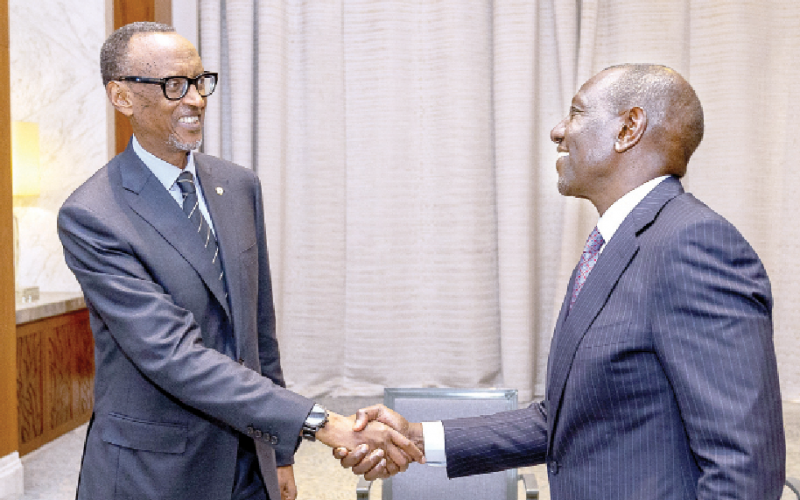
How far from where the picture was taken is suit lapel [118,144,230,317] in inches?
69.2

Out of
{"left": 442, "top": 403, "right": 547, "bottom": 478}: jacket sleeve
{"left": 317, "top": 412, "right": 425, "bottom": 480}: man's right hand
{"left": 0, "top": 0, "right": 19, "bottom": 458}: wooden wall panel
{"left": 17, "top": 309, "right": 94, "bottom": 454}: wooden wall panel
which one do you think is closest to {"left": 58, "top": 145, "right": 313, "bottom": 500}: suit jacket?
{"left": 317, "top": 412, "right": 425, "bottom": 480}: man's right hand

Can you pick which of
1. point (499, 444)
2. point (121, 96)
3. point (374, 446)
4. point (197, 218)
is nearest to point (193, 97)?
point (121, 96)

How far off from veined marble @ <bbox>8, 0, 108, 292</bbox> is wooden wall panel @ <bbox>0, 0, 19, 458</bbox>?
117 centimetres

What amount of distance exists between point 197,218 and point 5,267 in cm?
187

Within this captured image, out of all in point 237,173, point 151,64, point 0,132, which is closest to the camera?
point 151,64

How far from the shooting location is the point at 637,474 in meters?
1.29

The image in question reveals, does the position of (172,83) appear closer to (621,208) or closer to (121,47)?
(121,47)

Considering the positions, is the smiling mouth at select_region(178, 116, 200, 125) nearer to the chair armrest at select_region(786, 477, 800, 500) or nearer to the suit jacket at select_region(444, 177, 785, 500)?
the suit jacket at select_region(444, 177, 785, 500)

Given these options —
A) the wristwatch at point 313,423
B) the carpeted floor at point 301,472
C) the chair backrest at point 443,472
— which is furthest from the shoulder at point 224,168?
the carpeted floor at point 301,472

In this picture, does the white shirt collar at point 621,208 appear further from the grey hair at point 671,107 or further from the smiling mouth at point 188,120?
the smiling mouth at point 188,120

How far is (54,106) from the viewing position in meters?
4.55

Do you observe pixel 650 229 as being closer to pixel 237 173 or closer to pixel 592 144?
pixel 592 144

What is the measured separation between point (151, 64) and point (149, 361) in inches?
29.4

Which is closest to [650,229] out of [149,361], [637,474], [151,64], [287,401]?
[637,474]
